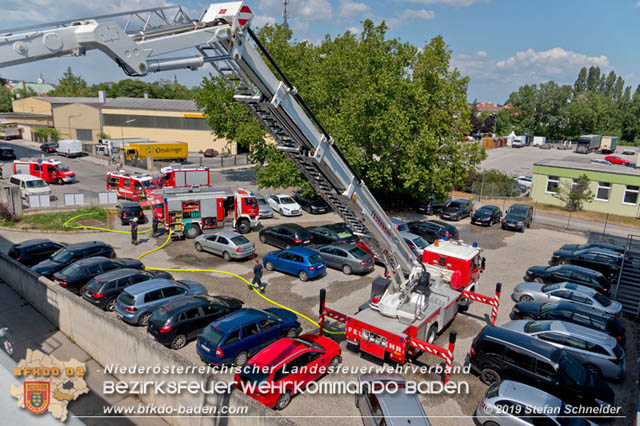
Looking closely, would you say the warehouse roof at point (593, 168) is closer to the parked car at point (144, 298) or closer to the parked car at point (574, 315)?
the parked car at point (574, 315)

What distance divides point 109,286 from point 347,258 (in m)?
10.3

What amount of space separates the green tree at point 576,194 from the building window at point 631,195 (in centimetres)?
248

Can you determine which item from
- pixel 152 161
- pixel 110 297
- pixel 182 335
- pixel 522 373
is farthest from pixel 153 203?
pixel 152 161

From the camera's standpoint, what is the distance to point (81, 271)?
Result: 54.5 ft

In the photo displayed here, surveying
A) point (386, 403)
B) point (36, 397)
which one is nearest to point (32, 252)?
point (36, 397)

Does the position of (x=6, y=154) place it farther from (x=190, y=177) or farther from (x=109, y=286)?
(x=109, y=286)

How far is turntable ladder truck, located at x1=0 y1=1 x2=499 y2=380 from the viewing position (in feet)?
20.1

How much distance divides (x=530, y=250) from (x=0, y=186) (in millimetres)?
34448

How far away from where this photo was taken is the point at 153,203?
25.6m

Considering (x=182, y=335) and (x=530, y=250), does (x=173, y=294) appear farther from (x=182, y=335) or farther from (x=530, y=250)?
(x=530, y=250)

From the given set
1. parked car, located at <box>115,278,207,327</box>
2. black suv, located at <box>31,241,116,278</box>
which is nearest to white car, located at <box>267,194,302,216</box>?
black suv, located at <box>31,241,116,278</box>

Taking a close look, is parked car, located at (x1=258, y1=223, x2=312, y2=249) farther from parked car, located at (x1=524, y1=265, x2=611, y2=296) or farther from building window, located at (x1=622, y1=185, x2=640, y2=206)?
building window, located at (x1=622, y1=185, x2=640, y2=206)

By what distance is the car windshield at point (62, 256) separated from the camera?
18219mm

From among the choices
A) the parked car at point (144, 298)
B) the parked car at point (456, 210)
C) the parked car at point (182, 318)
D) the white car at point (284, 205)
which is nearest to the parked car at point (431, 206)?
the parked car at point (456, 210)
